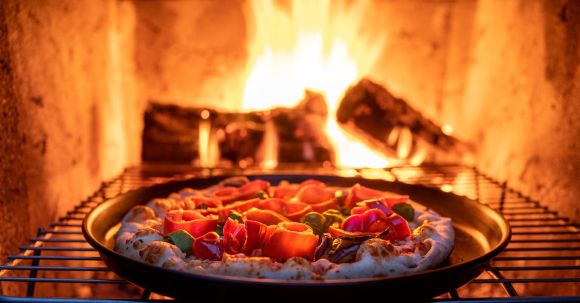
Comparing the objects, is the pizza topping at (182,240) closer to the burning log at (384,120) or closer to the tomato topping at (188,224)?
the tomato topping at (188,224)

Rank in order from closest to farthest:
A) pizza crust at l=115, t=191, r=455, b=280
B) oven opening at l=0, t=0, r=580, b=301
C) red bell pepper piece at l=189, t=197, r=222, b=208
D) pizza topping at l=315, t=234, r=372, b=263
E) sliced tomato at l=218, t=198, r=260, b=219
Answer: pizza crust at l=115, t=191, r=455, b=280, pizza topping at l=315, t=234, r=372, b=263, sliced tomato at l=218, t=198, r=260, b=219, red bell pepper piece at l=189, t=197, r=222, b=208, oven opening at l=0, t=0, r=580, b=301

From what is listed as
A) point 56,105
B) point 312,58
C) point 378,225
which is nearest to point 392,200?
point 378,225

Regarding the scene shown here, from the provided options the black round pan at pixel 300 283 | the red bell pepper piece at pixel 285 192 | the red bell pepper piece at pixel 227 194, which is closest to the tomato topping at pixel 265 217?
the red bell pepper piece at pixel 227 194

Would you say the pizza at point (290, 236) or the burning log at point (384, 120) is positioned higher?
the burning log at point (384, 120)

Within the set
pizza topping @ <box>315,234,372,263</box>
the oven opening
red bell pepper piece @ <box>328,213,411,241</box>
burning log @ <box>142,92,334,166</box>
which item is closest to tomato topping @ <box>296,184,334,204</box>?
red bell pepper piece @ <box>328,213,411,241</box>

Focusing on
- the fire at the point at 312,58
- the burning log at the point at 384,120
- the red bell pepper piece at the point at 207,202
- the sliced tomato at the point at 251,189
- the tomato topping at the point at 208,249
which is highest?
the fire at the point at 312,58

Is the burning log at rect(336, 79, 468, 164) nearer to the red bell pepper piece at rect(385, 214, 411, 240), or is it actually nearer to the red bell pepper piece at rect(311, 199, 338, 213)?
the red bell pepper piece at rect(311, 199, 338, 213)

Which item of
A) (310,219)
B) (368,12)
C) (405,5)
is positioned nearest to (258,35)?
(368,12)

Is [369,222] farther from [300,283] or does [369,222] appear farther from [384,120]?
[384,120]
